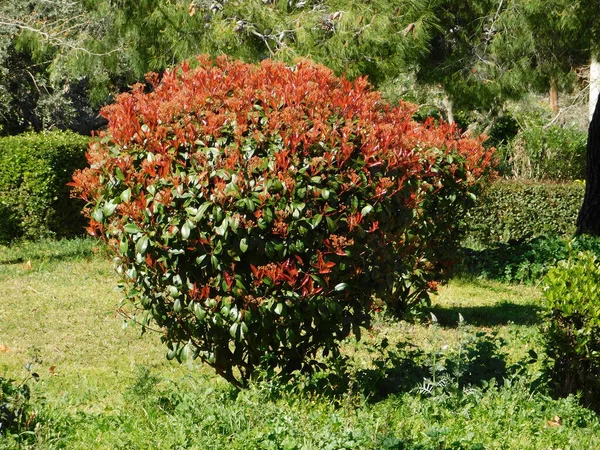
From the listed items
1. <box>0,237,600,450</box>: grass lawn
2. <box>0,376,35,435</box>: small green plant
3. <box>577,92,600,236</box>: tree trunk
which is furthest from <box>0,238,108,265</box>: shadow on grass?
<box>0,376,35,435</box>: small green plant

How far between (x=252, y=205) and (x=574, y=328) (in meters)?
2.05

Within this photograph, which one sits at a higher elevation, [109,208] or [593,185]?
[109,208]

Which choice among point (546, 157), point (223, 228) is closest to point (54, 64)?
point (546, 157)

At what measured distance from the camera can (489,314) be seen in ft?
28.8

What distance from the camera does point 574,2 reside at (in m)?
10.7

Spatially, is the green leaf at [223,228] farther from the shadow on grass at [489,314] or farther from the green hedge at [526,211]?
the green hedge at [526,211]

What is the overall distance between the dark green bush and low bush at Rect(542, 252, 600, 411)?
11.7 meters

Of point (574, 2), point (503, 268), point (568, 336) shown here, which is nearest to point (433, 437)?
point (568, 336)

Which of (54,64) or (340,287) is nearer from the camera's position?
(340,287)

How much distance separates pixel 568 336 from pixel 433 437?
1.52 metres

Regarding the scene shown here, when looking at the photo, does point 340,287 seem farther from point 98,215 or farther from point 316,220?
point 98,215

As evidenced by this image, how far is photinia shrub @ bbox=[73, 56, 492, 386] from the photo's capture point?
4.44 meters

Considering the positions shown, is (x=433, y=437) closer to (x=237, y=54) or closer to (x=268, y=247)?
(x=268, y=247)

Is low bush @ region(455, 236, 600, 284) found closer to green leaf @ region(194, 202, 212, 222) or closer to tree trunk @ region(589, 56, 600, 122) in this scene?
green leaf @ region(194, 202, 212, 222)
